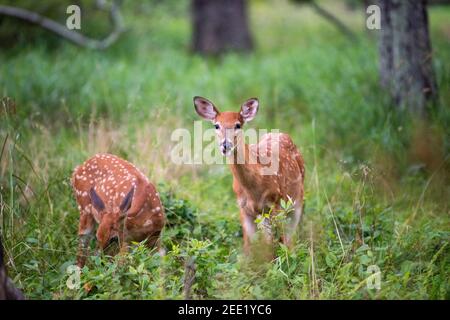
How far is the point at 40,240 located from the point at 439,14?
15670 millimetres

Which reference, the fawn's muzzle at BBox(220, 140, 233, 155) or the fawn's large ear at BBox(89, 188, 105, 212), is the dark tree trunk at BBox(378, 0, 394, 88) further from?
the fawn's large ear at BBox(89, 188, 105, 212)

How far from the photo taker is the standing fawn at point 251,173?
5.80 m

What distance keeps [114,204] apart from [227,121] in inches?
44.8

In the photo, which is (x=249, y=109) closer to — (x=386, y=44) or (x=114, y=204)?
(x=114, y=204)

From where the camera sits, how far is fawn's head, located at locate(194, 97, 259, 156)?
5668mm

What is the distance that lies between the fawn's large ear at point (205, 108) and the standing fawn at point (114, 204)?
30.2 inches

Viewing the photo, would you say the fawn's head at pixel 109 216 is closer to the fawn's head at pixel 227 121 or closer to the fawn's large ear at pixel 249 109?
the fawn's head at pixel 227 121

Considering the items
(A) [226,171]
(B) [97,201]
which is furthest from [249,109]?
(A) [226,171]

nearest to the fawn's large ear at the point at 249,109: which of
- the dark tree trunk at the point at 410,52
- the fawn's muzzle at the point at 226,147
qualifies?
the fawn's muzzle at the point at 226,147

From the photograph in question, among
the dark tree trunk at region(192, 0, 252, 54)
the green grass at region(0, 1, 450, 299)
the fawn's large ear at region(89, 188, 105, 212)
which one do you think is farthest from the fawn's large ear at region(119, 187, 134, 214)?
the dark tree trunk at region(192, 0, 252, 54)

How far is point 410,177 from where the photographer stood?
24.0 ft

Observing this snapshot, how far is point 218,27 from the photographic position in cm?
1529

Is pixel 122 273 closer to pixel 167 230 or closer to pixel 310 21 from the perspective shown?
pixel 167 230
